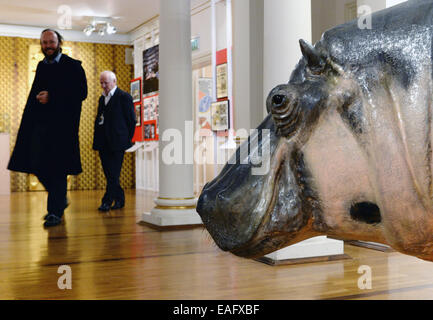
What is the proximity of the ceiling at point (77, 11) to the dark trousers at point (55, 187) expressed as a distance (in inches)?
189

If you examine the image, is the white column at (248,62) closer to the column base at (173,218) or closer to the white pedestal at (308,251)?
the white pedestal at (308,251)

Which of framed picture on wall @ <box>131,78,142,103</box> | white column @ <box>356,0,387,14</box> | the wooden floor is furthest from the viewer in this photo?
framed picture on wall @ <box>131,78,142,103</box>

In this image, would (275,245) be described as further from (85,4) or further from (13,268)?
(85,4)

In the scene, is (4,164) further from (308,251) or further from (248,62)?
(308,251)

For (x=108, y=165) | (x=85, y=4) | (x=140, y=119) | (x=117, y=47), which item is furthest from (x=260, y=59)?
(x=117, y=47)

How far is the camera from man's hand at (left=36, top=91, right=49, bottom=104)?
4074 mm

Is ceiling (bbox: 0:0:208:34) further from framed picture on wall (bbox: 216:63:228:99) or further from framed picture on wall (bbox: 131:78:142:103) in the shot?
framed picture on wall (bbox: 216:63:228:99)

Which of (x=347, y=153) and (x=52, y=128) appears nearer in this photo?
(x=347, y=153)

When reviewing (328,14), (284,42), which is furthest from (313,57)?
(328,14)

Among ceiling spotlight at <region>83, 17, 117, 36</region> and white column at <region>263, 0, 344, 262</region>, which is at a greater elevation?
ceiling spotlight at <region>83, 17, 117, 36</region>

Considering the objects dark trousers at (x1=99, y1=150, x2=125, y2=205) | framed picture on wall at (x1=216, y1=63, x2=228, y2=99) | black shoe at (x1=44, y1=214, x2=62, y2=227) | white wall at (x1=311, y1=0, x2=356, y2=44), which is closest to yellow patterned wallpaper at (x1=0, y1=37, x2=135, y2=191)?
framed picture on wall at (x1=216, y1=63, x2=228, y2=99)

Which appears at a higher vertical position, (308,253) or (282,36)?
(282,36)

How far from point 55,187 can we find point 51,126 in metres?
0.49

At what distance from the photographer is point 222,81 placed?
24.7 ft
